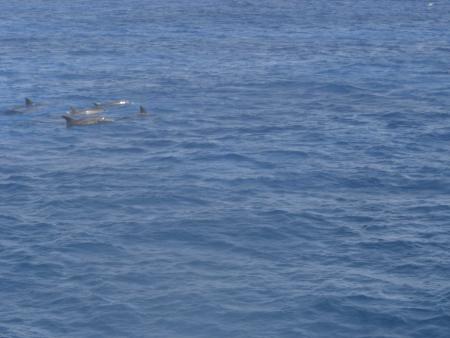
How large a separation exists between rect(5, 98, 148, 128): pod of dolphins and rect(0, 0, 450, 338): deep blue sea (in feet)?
2.63

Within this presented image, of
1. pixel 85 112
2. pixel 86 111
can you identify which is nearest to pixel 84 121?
pixel 85 112

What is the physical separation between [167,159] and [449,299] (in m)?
22.3

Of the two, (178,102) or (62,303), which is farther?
(178,102)

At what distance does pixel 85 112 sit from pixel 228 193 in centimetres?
1876

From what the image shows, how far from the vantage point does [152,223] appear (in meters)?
44.1

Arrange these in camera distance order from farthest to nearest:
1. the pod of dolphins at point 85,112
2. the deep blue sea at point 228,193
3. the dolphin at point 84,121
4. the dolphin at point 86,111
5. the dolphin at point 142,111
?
the dolphin at point 142,111 < the dolphin at point 86,111 < the pod of dolphins at point 85,112 < the dolphin at point 84,121 < the deep blue sea at point 228,193

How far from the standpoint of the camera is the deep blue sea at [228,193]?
35.6 metres

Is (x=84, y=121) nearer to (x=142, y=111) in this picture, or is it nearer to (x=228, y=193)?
(x=142, y=111)

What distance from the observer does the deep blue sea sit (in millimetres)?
35562

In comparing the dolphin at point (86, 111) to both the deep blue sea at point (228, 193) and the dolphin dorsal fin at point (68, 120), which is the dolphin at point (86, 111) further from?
the dolphin dorsal fin at point (68, 120)

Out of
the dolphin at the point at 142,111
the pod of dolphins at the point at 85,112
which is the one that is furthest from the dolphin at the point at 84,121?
the dolphin at the point at 142,111

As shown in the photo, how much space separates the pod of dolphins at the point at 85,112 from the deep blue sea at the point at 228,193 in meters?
0.80

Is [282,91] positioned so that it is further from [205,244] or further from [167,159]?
[205,244]

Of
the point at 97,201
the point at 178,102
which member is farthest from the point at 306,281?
the point at 178,102
